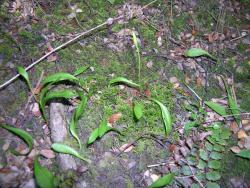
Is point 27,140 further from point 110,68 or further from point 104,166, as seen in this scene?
point 110,68

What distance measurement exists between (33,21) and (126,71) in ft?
4.04

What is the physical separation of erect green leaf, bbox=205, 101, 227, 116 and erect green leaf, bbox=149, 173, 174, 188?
859 mm

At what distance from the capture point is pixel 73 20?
11.2 feet

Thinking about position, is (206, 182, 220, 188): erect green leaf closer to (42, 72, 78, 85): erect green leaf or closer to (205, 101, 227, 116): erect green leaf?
(205, 101, 227, 116): erect green leaf

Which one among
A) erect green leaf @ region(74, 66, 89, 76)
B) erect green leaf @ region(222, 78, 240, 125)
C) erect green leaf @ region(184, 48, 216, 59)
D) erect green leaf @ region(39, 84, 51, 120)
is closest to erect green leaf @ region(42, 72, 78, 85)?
erect green leaf @ region(39, 84, 51, 120)

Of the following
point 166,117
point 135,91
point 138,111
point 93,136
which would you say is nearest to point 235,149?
point 166,117

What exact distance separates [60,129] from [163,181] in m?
1.01

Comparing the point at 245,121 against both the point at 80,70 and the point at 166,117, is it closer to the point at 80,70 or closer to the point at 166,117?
the point at 166,117

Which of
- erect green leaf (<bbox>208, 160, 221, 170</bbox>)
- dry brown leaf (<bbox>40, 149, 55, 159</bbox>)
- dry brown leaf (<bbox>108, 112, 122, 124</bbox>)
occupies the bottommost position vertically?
erect green leaf (<bbox>208, 160, 221, 170</bbox>)

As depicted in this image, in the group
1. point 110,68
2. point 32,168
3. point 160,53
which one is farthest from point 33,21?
point 32,168

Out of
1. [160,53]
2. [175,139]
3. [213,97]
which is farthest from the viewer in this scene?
[160,53]

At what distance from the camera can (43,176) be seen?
2230 millimetres

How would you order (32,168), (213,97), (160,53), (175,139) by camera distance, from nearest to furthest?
(32,168)
(175,139)
(213,97)
(160,53)

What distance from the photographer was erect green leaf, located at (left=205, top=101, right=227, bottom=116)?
9.40 ft
